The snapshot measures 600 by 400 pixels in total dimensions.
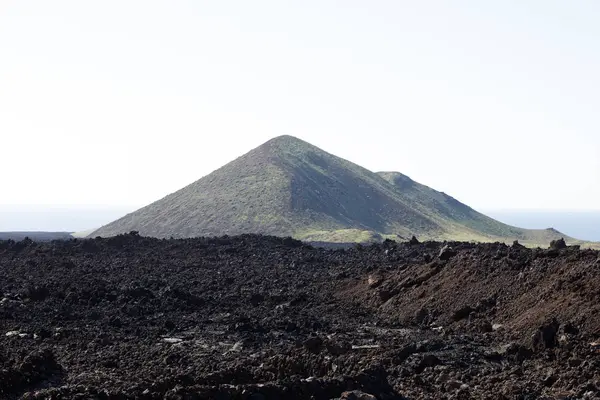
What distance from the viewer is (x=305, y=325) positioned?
23.0 metres

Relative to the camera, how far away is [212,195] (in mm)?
107375

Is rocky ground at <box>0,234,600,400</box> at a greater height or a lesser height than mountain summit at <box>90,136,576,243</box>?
lesser

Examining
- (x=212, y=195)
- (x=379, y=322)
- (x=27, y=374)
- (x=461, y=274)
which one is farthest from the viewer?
(x=212, y=195)

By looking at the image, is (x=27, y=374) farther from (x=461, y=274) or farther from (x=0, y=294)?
(x=461, y=274)

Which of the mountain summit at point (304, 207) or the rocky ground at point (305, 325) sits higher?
the mountain summit at point (304, 207)

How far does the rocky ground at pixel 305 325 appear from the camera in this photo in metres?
14.5

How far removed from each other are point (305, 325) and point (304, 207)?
76.9 metres

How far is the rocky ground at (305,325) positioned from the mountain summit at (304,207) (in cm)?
4876

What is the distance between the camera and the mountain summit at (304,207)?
9425cm

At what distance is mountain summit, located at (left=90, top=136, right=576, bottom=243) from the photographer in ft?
309

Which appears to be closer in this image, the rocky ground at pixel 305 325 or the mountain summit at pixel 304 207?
the rocky ground at pixel 305 325

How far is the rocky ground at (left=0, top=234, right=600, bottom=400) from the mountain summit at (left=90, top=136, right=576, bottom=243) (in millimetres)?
48762

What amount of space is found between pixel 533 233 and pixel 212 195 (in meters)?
40.2

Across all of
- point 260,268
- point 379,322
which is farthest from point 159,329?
point 260,268
